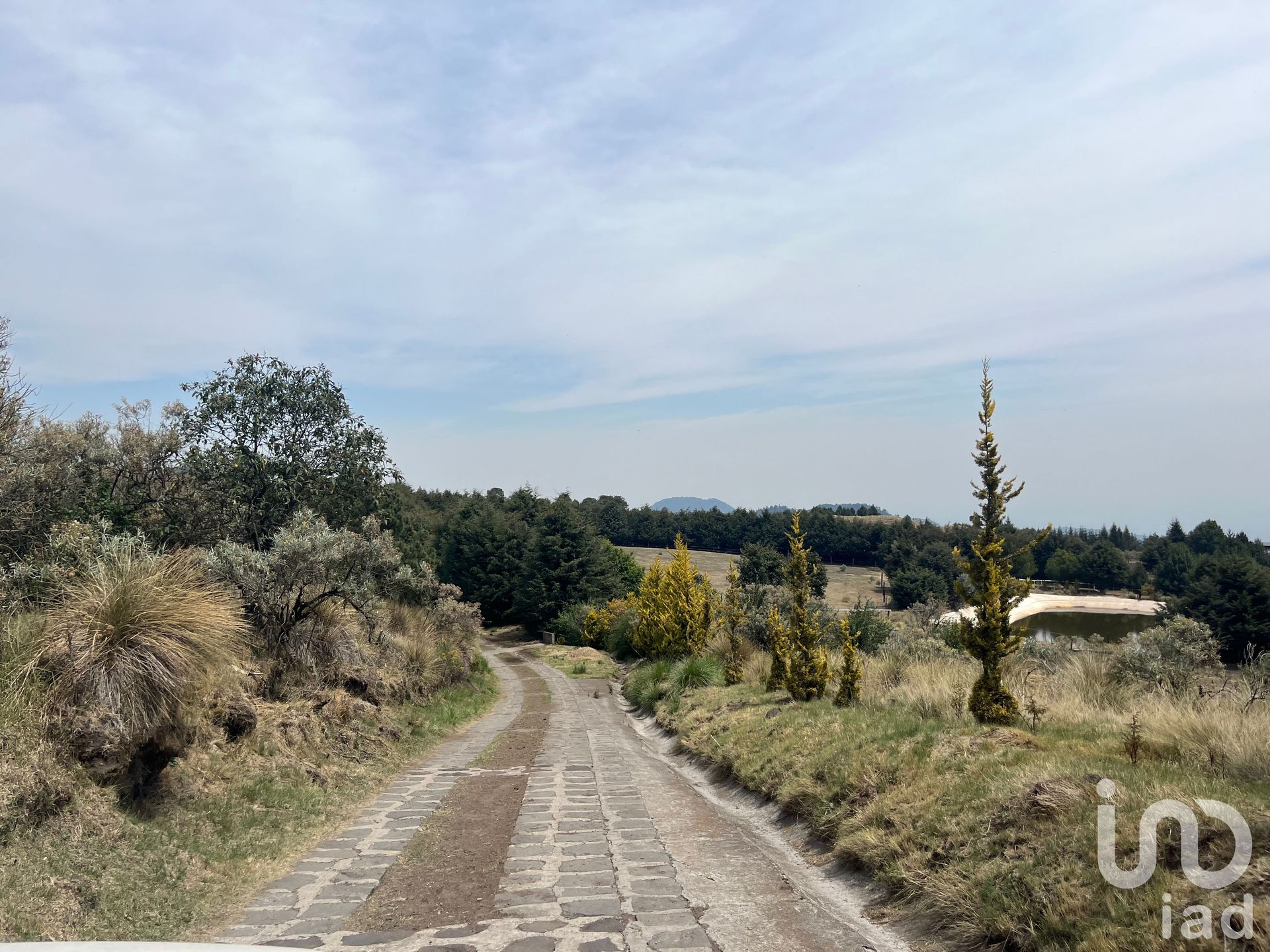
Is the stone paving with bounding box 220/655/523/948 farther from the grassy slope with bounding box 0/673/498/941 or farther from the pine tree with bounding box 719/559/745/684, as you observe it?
the pine tree with bounding box 719/559/745/684

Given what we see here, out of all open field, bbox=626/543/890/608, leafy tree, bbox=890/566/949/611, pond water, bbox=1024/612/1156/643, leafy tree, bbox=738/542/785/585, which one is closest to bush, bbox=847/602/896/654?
leafy tree, bbox=738/542/785/585

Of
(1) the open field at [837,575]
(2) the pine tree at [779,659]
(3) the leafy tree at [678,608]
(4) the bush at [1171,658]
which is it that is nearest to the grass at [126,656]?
(2) the pine tree at [779,659]

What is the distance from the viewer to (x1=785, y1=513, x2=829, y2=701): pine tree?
1251cm

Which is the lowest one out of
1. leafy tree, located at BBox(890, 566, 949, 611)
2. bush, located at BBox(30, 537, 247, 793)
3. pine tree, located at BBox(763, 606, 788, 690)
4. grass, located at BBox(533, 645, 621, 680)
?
grass, located at BBox(533, 645, 621, 680)

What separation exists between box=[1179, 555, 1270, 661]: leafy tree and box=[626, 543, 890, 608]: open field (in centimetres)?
2547

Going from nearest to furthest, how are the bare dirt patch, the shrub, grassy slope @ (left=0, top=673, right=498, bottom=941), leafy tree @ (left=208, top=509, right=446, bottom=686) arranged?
grassy slope @ (left=0, top=673, right=498, bottom=941)
the bare dirt patch
leafy tree @ (left=208, top=509, right=446, bottom=686)
the shrub

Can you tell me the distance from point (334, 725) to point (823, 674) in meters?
7.78

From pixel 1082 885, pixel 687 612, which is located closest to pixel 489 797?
pixel 1082 885

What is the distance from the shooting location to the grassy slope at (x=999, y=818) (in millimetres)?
4051

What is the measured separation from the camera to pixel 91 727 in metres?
6.05

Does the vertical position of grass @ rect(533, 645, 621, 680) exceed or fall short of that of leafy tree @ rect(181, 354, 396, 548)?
it falls short

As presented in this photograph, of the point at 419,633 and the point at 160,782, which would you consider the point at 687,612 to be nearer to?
the point at 419,633

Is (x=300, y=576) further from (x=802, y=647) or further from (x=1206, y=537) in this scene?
(x=1206, y=537)

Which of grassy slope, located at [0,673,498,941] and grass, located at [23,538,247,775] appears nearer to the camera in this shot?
grassy slope, located at [0,673,498,941]
